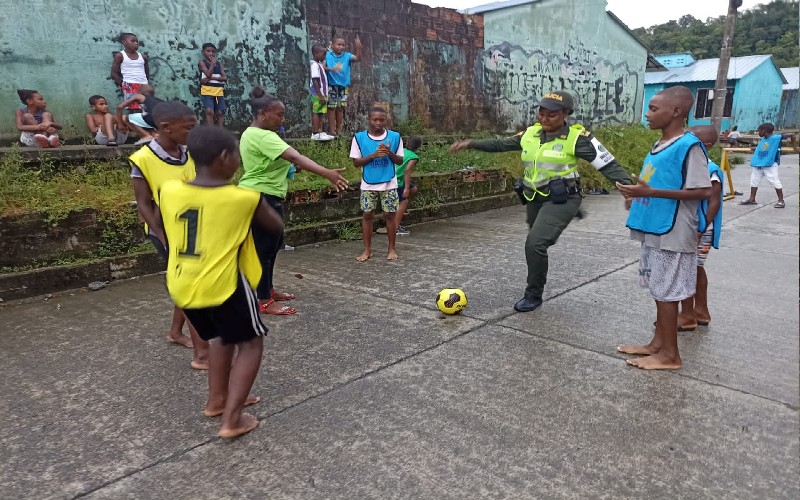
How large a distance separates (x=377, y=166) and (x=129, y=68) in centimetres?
385

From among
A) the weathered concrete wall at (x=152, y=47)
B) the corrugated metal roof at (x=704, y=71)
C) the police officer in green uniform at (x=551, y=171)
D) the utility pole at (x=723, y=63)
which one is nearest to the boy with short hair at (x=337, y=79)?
the weathered concrete wall at (x=152, y=47)

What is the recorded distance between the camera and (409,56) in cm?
1066

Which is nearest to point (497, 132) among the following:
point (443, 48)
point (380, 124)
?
point (443, 48)

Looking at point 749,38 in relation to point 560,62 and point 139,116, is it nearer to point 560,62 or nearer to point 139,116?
point 560,62

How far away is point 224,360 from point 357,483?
86 cm

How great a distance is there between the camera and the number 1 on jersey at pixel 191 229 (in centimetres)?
232

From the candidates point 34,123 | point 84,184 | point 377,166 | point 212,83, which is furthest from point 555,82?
point 84,184

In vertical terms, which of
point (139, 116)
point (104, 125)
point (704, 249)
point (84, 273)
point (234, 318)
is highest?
point (139, 116)

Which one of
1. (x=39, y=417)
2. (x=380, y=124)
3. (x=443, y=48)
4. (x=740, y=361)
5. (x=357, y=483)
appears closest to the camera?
(x=357, y=483)

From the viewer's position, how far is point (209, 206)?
7.56 feet

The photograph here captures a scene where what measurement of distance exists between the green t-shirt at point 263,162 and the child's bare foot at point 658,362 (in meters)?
2.60

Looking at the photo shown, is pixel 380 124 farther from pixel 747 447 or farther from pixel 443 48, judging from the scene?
pixel 443 48

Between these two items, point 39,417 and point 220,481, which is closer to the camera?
point 220,481

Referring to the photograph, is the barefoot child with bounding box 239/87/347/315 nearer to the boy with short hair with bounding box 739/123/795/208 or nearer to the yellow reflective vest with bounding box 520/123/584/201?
the yellow reflective vest with bounding box 520/123/584/201
